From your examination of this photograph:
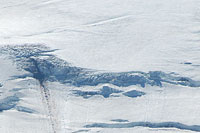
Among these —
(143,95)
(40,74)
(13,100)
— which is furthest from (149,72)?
(13,100)

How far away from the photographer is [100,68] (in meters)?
5.32

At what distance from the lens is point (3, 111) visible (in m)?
4.75

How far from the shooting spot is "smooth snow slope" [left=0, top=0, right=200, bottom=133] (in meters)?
4.70

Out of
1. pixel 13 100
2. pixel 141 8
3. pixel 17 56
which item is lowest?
pixel 13 100

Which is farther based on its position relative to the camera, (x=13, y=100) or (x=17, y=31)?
(x=17, y=31)

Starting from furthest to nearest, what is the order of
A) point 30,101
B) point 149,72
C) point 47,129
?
point 149,72 → point 30,101 → point 47,129

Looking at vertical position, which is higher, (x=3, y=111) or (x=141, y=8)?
(x=141, y=8)

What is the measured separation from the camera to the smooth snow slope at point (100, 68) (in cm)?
470

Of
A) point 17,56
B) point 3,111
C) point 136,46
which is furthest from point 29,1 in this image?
point 3,111

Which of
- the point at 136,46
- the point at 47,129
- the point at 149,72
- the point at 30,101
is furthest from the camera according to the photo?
the point at 136,46

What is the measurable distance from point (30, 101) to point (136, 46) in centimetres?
184

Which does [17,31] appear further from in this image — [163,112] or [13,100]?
[163,112]

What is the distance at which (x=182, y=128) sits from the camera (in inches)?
182

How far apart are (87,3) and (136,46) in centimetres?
160
